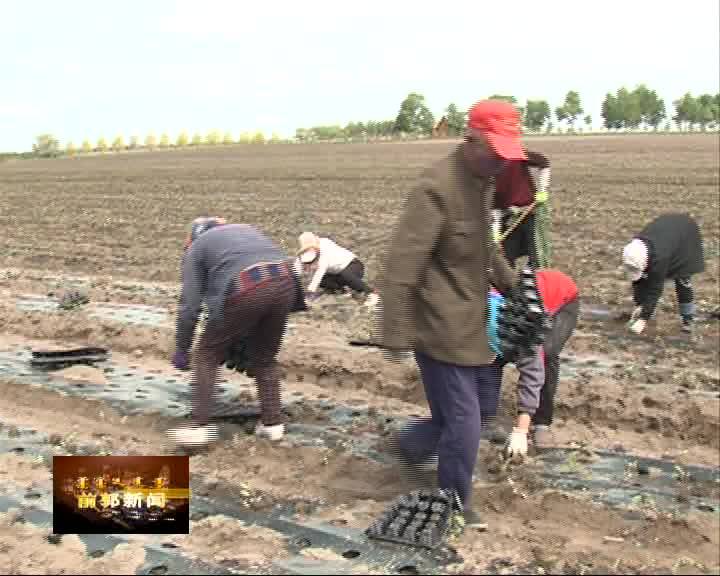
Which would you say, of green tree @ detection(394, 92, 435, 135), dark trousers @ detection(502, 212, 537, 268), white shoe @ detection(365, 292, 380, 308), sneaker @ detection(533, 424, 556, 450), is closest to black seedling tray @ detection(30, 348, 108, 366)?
white shoe @ detection(365, 292, 380, 308)

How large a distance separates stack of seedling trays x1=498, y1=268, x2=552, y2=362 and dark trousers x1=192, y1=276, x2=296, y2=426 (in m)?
1.20

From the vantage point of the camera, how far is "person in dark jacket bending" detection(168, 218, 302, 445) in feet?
13.8

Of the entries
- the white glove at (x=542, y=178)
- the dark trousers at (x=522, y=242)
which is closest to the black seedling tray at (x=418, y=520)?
the white glove at (x=542, y=178)

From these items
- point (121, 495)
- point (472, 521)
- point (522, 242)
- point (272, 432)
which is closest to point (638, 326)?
point (522, 242)

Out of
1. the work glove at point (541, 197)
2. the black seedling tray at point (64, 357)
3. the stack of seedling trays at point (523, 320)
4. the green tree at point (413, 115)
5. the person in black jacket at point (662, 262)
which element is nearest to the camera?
the stack of seedling trays at point (523, 320)

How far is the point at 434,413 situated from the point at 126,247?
34.2ft

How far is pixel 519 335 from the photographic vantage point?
381 cm

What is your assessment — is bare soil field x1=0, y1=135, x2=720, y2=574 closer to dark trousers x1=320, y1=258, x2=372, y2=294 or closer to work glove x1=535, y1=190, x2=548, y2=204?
dark trousers x1=320, y1=258, x2=372, y2=294

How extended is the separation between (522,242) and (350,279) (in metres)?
3.04

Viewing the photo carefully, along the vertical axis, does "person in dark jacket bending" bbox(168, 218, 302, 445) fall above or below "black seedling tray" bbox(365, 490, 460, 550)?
above

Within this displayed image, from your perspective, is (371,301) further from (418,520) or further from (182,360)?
(418,520)

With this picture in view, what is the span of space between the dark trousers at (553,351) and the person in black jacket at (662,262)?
253cm

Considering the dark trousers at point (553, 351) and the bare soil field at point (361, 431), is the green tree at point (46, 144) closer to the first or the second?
the bare soil field at point (361, 431)

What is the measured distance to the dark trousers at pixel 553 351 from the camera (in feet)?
14.1
